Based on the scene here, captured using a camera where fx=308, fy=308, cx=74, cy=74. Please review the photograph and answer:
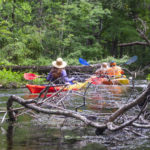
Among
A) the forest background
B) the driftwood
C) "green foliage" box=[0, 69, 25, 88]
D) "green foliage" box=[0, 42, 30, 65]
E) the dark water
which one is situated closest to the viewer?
the driftwood

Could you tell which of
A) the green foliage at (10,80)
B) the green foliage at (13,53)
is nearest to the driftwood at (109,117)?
the green foliage at (10,80)

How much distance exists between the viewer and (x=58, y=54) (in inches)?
1039

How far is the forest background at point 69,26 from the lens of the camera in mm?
21453

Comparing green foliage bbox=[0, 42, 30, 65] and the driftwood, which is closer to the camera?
the driftwood

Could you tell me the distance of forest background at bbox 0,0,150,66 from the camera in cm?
2145

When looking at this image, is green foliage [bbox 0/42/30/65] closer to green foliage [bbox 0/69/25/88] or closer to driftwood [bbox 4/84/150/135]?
green foliage [bbox 0/69/25/88]

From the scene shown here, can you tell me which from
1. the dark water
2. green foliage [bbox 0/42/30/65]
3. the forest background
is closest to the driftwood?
the dark water

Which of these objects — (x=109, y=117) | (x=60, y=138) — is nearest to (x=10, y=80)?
(x=60, y=138)

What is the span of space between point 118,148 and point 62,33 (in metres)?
23.1

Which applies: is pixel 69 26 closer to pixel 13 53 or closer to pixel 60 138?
pixel 13 53

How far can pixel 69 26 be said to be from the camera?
26.1 meters

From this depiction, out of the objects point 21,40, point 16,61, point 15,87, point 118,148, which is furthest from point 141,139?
point 21,40

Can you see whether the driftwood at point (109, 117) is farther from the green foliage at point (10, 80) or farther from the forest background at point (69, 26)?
the forest background at point (69, 26)

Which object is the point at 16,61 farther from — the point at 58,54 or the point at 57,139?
the point at 57,139
